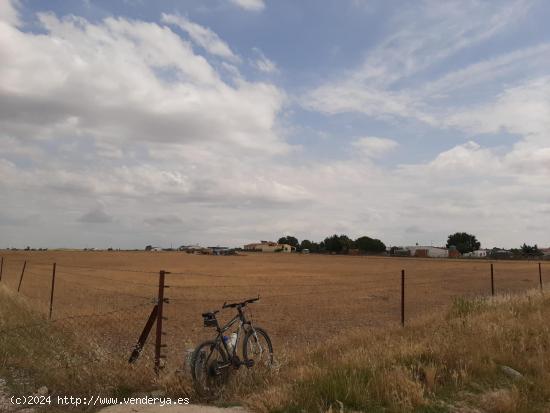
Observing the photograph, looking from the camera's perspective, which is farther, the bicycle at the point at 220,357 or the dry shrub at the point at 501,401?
the bicycle at the point at 220,357

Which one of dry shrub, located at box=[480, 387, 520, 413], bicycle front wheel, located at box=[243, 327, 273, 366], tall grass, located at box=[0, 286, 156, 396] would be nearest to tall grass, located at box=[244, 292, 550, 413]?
dry shrub, located at box=[480, 387, 520, 413]

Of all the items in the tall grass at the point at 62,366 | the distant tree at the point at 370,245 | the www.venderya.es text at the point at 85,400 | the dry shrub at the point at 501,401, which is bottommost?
the www.venderya.es text at the point at 85,400

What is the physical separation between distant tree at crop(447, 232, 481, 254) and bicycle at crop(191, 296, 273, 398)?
167308mm

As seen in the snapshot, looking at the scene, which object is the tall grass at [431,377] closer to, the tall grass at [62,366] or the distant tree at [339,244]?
the tall grass at [62,366]

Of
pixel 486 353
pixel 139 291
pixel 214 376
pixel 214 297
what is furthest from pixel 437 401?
pixel 139 291

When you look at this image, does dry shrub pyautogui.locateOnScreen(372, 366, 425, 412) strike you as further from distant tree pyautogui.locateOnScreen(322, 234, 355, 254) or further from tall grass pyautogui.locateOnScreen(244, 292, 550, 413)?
distant tree pyautogui.locateOnScreen(322, 234, 355, 254)

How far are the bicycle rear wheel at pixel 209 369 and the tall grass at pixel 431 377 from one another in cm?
66

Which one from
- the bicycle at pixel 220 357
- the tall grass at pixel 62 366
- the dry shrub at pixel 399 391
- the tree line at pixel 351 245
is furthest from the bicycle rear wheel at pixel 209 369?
the tree line at pixel 351 245

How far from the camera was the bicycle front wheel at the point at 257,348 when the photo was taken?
26.2 ft

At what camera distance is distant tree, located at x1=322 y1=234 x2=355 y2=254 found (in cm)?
16712

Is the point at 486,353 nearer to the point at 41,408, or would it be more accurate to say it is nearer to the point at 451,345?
the point at 451,345

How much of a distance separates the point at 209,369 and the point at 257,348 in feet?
4.46

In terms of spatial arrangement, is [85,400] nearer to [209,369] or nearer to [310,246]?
[209,369]

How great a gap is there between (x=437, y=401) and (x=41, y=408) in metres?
4.70
